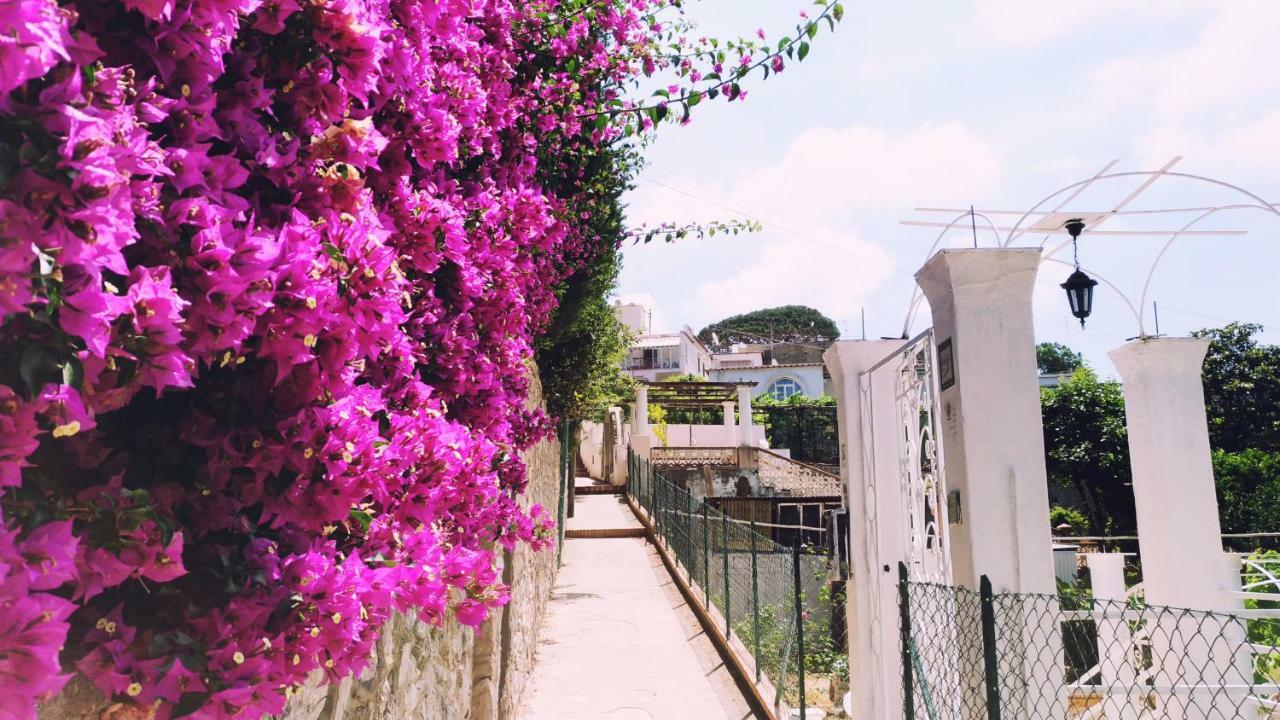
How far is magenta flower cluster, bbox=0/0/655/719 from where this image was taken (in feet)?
2.87

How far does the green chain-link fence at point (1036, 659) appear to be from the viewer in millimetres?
3598

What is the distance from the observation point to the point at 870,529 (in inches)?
214

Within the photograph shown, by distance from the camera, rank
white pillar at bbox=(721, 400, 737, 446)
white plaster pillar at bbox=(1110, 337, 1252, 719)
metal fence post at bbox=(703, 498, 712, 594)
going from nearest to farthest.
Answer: white plaster pillar at bbox=(1110, 337, 1252, 719) → metal fence post at bbox=(703, 498, 712, 594) → white pillar at bbox=(721, 400, 737, 446)

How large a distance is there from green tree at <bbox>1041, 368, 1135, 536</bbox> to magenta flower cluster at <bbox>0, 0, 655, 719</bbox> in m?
25.7

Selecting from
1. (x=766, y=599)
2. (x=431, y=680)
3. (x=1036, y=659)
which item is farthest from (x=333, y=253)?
(x=766, y=599)

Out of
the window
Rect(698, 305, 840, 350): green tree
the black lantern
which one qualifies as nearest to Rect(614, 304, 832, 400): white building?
the window

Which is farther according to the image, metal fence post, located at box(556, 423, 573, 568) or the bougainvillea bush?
metal fence post, located at box(556, 423, 573, 568)

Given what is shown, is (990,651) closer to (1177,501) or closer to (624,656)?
(1177,501)

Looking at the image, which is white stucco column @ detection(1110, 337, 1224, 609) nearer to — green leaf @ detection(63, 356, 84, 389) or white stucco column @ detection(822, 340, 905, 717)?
white stucco column @ detection(822, 340, 905, 717)

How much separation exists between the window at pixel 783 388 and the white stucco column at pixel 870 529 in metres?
44.3

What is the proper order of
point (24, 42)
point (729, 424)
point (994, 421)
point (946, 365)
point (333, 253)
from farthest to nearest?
1. point (729, 424)
2. point (946, 365)
3. point (994, 421)
4. point (333, 253)
5. point (24, 42)

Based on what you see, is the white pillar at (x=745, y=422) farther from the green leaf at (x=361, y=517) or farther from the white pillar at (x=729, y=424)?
the green leaf at (x=361, y=517)

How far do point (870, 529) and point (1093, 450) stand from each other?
23.3 meters

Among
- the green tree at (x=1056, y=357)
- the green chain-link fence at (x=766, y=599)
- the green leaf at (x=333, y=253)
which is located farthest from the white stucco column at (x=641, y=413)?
the green tree at (x=1056, y=357)
